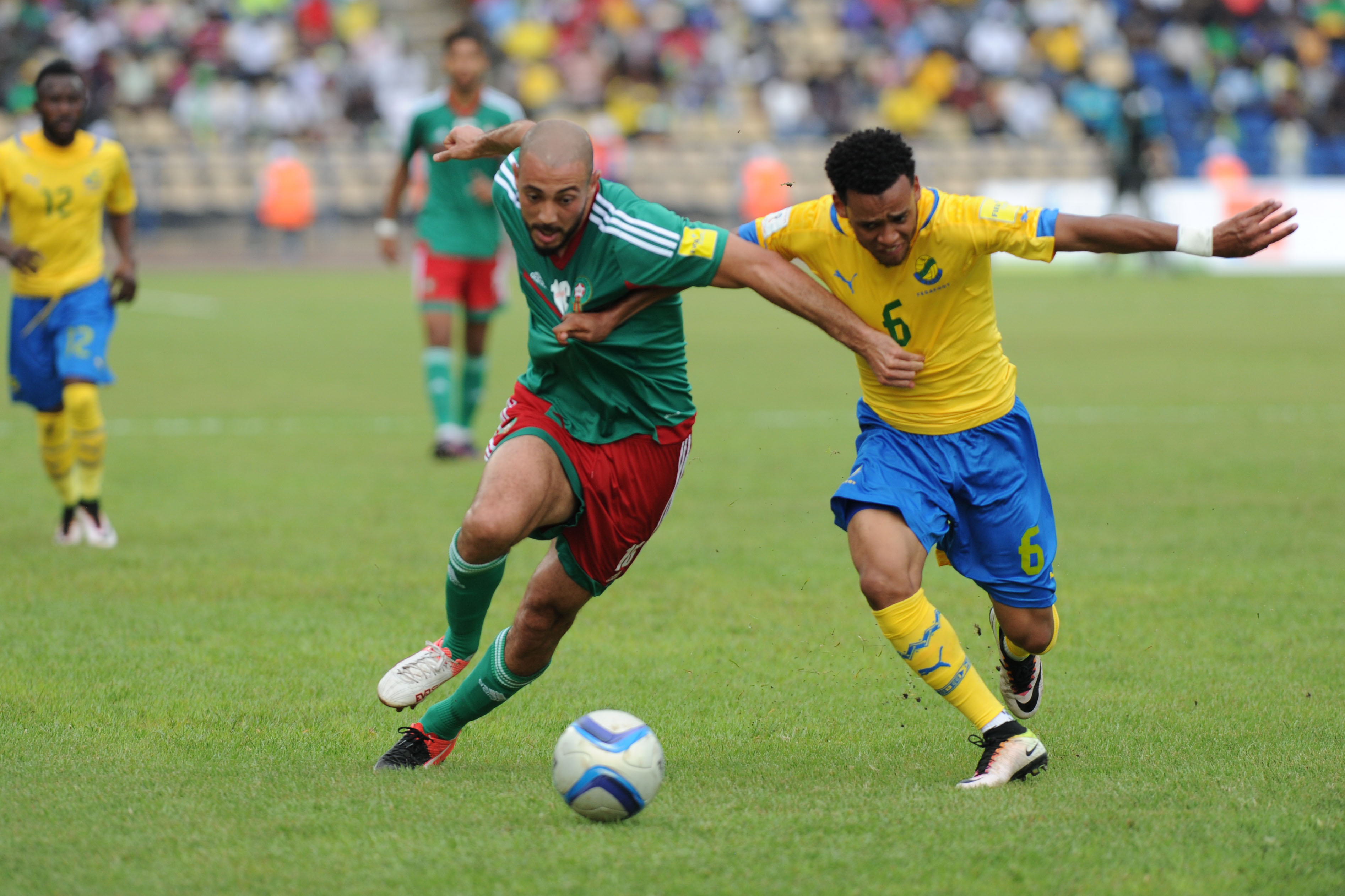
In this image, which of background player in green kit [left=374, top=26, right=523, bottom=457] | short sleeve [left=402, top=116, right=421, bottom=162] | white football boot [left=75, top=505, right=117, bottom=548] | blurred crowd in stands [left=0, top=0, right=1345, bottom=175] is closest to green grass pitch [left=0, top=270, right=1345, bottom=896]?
white football boot [left=75, top=505, right=117, bottom=548]

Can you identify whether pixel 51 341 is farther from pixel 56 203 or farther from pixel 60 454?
pixel 56 203

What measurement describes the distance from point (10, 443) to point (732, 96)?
24604 millimetres

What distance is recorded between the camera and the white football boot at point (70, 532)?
27.7 feet

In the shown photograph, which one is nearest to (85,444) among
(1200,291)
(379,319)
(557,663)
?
(557,663)

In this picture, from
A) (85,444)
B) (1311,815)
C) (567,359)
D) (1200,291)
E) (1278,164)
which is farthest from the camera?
(1278,164)

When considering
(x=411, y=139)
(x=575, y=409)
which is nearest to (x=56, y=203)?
(x=411, y=139)

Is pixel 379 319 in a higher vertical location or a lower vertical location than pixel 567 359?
lower

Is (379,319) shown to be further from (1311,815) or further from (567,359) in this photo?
(1311,815)

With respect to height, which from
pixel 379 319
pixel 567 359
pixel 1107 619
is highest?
pixel 567 359

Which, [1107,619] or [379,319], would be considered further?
[379,319]

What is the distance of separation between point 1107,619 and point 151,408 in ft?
31.8

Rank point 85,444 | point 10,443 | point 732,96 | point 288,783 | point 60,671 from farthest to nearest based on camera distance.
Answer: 1. point 732,96
2. point 10,443
3. point 85,444
4. point 60,671
5. point 288,783

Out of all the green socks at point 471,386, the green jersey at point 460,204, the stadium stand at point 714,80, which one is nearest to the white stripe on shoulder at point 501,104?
the green jersey at point 460,204

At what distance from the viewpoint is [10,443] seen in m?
12.0
